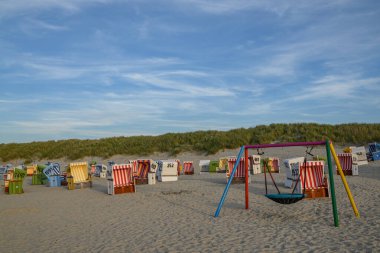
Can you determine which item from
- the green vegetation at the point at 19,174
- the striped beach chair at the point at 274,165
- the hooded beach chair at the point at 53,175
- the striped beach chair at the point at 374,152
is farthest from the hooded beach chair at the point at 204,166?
the green vegetation at the point at 19,174

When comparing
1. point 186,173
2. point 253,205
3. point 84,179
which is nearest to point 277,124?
point 186,173

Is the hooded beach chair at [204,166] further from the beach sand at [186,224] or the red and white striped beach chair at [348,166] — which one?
the beach sand at [186,224]

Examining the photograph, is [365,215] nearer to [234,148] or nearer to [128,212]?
[128,212]

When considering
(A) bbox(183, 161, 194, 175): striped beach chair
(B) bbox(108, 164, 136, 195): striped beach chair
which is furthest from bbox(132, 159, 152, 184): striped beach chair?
(A) bbox(183, 161, 194, 175): striped beach chair

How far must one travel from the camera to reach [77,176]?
19.7m

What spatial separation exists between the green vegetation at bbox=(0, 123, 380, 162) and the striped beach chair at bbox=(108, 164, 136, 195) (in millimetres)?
20806

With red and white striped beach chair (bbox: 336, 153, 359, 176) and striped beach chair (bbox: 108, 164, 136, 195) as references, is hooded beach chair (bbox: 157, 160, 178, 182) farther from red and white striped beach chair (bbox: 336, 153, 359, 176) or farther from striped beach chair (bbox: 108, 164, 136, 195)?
red and white striped beach chair (bbox: 336, 153, 359, 176)

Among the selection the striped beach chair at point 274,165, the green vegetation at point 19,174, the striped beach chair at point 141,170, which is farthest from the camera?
the striped beach chair at point 274,165

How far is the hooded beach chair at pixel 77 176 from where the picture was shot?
19.2m

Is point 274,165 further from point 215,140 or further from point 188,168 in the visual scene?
point 215,140

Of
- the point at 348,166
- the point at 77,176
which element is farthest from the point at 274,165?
the point at 77,176

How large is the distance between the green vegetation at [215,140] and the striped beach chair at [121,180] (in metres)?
20.8

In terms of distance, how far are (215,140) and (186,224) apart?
97.5ft

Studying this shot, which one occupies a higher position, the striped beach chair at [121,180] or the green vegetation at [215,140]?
the green vegetation at [215,140]
